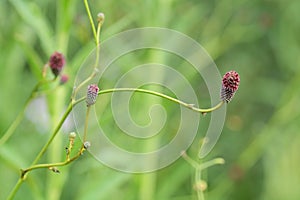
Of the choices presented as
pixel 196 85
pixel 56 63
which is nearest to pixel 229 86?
pixel 56 63

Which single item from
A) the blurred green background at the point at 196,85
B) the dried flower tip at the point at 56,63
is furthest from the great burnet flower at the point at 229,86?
the blurred green background at the point at 196,85

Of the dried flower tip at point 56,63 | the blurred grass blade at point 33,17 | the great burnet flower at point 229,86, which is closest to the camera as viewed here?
the great burnet flower at point 229,86

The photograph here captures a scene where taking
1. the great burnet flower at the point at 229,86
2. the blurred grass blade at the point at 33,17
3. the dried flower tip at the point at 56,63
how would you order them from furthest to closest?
the blurred grass blade at the point at 33,17 < the dried flower tip at the point at 56,63 < the great burnet flower at the point at 229,86

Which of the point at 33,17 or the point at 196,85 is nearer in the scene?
the point at 33,17

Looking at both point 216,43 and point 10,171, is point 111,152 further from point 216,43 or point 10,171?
point 216,43

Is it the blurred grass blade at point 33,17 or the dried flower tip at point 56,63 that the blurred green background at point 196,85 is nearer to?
the blurred grass blade at point 33,17

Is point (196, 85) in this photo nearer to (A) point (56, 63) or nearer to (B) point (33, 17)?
(B) point (33, 17)

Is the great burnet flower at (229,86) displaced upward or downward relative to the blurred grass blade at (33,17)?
downward

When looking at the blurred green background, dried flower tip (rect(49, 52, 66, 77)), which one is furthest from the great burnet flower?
the blurred green background

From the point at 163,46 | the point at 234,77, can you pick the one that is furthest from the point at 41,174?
the point at 234,77
